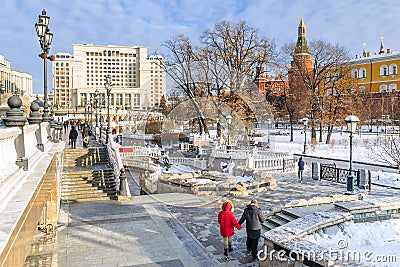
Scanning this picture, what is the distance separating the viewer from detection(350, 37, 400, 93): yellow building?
66.4m

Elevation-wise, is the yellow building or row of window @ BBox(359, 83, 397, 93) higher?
the yellow building

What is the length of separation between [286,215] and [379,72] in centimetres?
6932

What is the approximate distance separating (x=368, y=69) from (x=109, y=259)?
246ft

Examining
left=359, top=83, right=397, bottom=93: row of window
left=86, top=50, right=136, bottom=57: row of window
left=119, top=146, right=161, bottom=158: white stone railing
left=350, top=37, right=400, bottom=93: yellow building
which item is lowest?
left=119, top=146, right=161, bottom=158: white stone railing

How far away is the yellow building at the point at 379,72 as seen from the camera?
66.4m

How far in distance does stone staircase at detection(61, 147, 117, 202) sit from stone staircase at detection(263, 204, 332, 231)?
7.53 m

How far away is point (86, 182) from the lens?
16453mm

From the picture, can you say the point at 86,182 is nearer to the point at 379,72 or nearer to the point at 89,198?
the point at 89,198

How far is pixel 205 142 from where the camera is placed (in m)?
33.5

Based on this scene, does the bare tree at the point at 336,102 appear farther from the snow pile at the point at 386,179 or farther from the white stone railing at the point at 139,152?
the white stone railing at the point at 139,152

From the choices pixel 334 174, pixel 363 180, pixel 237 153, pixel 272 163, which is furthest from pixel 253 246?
pixel 237 153

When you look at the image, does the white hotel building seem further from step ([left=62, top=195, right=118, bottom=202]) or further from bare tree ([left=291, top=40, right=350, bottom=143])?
step ([left=62, top=195, right=118, bottom=202])

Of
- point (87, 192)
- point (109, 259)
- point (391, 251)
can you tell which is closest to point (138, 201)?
point (87, 192)

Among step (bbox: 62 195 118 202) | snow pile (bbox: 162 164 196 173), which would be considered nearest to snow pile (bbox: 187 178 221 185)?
step (bbox: 62 195 118 202)
